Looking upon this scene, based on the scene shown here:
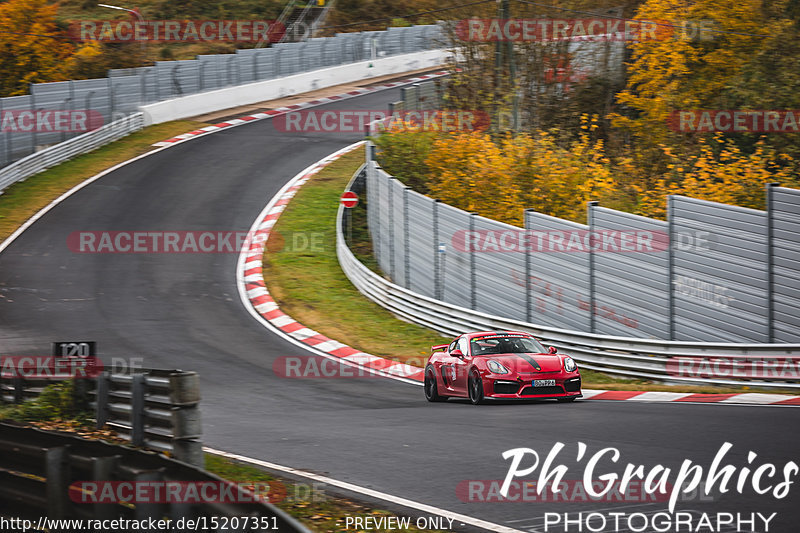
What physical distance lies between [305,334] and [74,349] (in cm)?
1070

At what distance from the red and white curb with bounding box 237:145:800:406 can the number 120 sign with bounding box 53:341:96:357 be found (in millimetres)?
7642

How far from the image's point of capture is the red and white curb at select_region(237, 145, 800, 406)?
13685mm

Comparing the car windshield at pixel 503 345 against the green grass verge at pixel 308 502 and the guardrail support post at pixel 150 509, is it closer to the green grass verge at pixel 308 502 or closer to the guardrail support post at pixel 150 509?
the green grass verge at pixel 308 502

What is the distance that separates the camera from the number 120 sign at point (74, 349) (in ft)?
38.6

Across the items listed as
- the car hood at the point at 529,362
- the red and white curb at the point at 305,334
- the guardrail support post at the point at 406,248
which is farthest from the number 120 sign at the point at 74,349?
the guardrail support post at the point at 406,248

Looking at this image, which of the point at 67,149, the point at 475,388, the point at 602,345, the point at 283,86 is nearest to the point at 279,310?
the point at 602,345

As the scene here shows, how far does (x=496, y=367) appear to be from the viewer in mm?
14281

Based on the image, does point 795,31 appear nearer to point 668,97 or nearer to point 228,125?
point 668,97

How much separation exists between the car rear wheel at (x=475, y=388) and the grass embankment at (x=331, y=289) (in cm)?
272

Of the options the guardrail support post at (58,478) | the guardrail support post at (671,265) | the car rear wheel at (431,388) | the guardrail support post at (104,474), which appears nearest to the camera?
the guardrail support post at (104,474)

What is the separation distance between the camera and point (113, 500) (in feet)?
20.3

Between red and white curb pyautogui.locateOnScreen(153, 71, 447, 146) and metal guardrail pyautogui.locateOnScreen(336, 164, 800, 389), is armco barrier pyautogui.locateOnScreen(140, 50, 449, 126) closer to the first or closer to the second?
red and white curb pyautogui.locateOnScreen(153, 71, 447, 146)

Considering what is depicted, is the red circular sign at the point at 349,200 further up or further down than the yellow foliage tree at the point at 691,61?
further down

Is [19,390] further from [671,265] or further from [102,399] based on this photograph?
[671,265]
